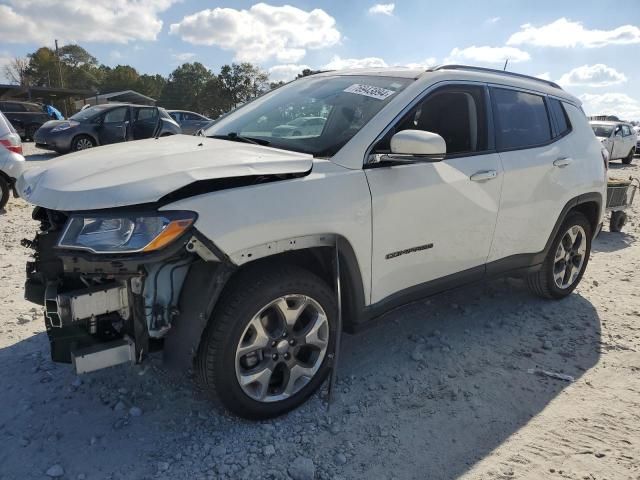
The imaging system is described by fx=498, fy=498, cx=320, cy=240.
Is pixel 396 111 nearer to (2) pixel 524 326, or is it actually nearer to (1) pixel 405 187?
(1) pixel 405 187

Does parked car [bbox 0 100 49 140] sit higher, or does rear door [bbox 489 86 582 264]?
parked car [bbox 0 100 49 140]

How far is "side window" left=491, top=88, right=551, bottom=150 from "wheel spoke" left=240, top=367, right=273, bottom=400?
2233 mm

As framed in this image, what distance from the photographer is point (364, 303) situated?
111 inches

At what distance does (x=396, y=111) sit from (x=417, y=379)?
1.64 metres

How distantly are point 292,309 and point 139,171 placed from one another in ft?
3.30

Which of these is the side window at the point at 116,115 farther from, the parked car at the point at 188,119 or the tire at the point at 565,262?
the tire at the point at 565,262

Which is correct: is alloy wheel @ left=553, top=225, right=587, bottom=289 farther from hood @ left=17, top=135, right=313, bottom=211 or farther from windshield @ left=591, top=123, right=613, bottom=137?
windshield @ left=591, top=123, right=613, bottom=137

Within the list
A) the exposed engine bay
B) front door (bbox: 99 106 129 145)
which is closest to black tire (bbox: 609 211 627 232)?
the exposed engine bay

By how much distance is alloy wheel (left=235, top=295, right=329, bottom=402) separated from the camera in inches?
97.9

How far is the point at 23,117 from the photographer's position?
20.6m

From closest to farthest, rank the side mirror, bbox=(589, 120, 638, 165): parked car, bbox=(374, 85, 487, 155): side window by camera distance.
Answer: the side mirror
bbox=(374, 85, 487, 155): side window
bbox=(589, 120, 638, 165): parked car

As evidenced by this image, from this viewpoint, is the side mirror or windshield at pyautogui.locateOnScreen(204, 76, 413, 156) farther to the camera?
windshield at pyautogui.locateOnScreen(204, 76, 413, 156)

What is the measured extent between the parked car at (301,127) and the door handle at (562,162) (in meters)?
1.98

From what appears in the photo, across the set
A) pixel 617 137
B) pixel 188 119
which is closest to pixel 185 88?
pixel 188 119
